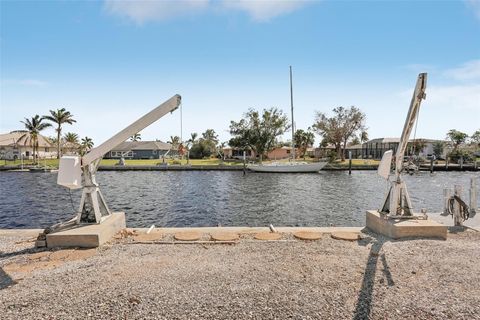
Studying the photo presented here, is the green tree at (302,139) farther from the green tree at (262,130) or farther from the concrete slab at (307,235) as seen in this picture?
the concrete slab at (307,235)

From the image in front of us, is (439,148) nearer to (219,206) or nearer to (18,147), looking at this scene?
(219,206)

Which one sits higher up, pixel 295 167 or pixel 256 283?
pixel 295 167

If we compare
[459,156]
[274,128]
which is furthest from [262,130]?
[459,156]

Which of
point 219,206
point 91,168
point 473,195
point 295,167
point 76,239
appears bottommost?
point 219,206

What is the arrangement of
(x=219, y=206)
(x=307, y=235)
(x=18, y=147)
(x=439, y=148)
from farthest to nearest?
1. (x=439, y=148)
2. (x=18, y=147)
3. (x=219, y=206)
4. (x=307, y=235)

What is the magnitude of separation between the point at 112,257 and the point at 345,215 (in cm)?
1421

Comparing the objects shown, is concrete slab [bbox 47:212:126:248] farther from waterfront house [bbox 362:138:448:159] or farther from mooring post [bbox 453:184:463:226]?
waterfront house [bbox 362:138:448:159]

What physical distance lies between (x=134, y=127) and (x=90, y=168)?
4.97ft

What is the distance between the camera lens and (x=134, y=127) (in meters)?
7.25

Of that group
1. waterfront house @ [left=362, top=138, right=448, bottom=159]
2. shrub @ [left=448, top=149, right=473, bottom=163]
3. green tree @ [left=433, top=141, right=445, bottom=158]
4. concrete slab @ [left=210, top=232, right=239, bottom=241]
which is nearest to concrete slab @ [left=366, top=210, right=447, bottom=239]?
concrete slab @ [left=210, top=232, right=239, bottom=241]

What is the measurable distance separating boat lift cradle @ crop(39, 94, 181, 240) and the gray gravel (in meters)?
1.21

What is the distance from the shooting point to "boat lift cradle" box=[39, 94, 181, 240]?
690cm

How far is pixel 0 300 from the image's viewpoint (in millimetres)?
4352

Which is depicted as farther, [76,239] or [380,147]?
[380,147]
